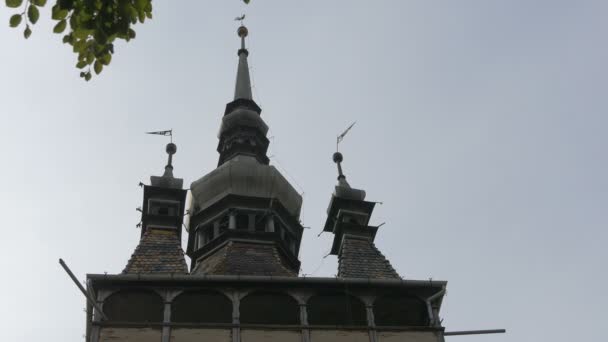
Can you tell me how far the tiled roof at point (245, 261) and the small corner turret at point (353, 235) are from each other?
4.85ft

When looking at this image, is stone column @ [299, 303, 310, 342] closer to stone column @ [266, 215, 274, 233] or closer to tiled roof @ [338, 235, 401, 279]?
tiled roof @ [338, 235, 401, 279]

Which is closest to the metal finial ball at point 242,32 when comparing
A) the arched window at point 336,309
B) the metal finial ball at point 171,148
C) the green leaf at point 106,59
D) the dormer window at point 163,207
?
the metal finial ball at point 171,148

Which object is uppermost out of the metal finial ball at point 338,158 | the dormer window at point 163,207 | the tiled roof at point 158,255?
the metal finial ball at point 338,158

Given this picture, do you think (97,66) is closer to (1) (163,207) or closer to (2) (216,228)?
(2) (216,228)

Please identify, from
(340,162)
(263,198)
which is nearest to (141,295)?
(263,198)

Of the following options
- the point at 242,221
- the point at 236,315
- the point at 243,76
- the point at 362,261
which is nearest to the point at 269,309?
the point at 236,315

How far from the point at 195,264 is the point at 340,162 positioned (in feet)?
20.5

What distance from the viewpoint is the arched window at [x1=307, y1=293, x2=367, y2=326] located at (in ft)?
59.7

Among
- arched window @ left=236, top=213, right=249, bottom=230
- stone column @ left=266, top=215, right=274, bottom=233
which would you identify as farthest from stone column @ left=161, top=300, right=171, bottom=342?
arched window @ left=236, top=213, right=249, bottom=230

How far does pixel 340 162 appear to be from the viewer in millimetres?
27875

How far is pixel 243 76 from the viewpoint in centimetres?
3244

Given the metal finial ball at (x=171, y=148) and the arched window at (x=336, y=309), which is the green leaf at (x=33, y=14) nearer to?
the arched window at (x=336, y=309)

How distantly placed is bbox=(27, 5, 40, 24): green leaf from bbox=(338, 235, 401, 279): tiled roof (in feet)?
49.3

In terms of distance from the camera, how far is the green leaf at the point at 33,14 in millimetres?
6480
